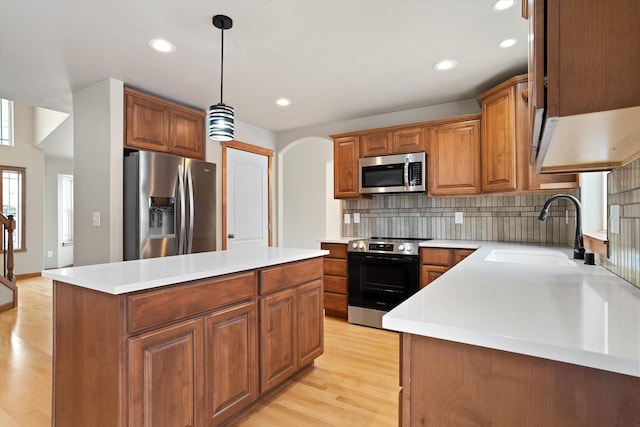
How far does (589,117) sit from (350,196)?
3308 millimetres

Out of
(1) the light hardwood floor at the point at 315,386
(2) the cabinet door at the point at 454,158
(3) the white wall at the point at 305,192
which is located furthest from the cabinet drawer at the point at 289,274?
(3) the white wall at the point at 305,192

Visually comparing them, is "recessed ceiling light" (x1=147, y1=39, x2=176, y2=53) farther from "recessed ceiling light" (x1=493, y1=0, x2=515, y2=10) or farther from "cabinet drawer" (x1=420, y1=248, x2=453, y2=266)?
"cabinet drawer" (x1=420, y1=248, x2=453, y2=266)

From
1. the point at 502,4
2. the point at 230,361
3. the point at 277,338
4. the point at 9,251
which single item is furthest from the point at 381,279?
the point at 9,251

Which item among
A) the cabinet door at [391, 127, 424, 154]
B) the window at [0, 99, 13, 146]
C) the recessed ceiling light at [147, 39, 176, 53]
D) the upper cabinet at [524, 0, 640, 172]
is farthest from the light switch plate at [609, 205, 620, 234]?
the window at [0, 99, 13, 146]

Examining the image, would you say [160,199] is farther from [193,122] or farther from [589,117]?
[589,117]

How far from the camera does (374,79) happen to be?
3074mm

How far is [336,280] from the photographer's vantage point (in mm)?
3820

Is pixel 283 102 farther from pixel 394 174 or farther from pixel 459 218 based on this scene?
pixel 459 218

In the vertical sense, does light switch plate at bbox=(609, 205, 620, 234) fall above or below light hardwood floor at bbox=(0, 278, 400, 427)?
above

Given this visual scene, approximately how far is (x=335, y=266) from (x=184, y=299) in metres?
2.43

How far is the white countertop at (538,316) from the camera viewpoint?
2.23 ft

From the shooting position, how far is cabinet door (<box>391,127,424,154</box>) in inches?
141

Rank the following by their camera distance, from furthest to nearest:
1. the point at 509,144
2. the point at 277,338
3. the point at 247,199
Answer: the point at 247,199
the point at 509,144
the point at 277,338

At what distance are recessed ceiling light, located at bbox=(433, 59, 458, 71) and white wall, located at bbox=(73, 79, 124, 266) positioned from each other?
9.15ft
